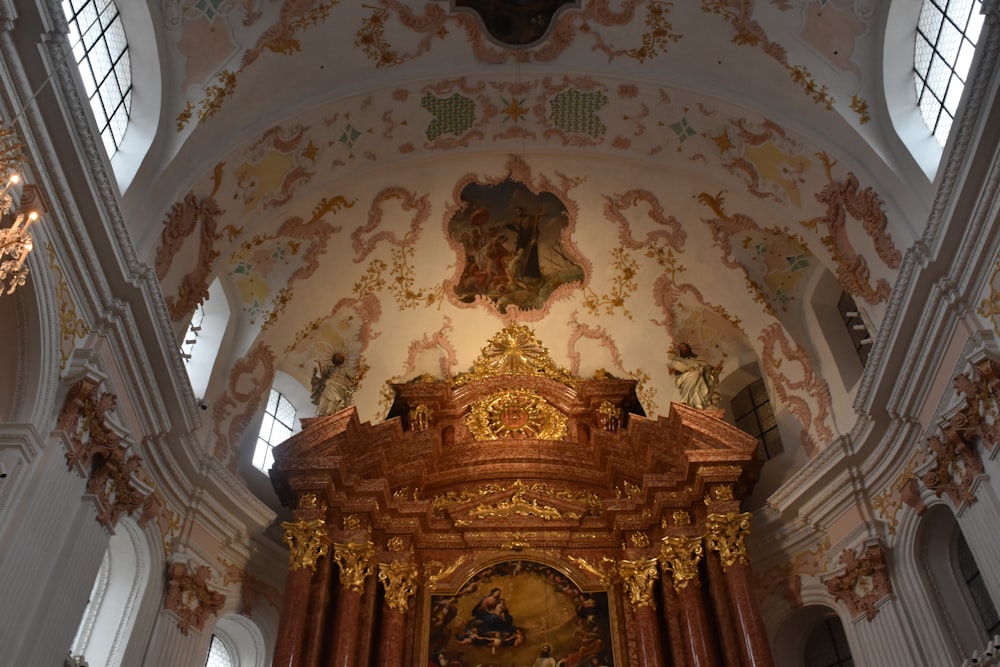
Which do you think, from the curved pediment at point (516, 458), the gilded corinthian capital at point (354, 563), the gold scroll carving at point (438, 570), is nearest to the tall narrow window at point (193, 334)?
the curved pediment at point (516, 458)

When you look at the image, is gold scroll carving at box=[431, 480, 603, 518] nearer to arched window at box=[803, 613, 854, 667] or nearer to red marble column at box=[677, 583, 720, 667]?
red marble column at box=[677, 583, 720, 667]

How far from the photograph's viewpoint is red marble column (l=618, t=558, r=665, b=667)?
11938 millimetres

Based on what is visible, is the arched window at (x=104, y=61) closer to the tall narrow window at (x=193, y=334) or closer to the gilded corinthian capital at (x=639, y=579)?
the tall narrow window at (x=193, y=334)

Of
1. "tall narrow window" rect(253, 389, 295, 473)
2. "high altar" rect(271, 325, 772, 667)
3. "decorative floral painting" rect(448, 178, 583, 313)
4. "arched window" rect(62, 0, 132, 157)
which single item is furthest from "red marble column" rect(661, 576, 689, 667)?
"arched window" rect(62, 0, 132, 157)

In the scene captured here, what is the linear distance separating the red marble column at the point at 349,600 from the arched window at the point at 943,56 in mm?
9193

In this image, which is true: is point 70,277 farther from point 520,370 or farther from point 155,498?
point 520,370

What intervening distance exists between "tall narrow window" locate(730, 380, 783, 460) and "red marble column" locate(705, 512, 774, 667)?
181cm

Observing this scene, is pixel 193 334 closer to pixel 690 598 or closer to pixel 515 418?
pixel 515 418

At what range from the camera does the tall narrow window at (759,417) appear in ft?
46.7

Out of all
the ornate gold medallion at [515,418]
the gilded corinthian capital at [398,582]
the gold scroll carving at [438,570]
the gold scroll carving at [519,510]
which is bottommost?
the gilded corinthian capital at [398,582]

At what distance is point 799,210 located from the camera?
1295cm

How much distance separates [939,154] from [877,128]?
0.92 meters

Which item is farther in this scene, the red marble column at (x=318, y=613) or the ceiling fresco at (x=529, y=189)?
the ceiling fresco at (x=529, y=189)

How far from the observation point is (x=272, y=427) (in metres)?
14.8
